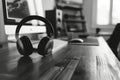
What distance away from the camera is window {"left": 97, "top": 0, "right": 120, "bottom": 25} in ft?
13.0

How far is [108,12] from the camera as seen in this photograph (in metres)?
4.01

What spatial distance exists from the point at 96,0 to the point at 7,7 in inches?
133

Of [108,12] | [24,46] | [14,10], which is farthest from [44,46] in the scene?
[108,12]

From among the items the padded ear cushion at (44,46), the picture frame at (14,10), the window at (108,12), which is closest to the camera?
the padded ear cushion at (44,46)

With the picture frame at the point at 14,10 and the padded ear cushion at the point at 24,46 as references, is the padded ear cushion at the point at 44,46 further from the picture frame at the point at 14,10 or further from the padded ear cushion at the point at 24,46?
the picture frame at the point at 14,10

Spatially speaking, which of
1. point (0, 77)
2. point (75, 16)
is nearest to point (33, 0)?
point (0, 77)

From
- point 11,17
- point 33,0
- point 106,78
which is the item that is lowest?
point 106,78

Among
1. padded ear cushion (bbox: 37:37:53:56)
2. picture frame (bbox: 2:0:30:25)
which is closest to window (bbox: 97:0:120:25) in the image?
picture frame (bbox: 2:0:30:25)

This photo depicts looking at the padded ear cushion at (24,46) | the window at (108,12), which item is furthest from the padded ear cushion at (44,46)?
the window at (108,12)

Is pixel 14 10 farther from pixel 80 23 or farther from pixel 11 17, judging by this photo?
pixel 80 23

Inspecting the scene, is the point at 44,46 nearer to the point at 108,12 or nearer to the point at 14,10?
the point at 14,10

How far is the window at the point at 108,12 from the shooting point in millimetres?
3959

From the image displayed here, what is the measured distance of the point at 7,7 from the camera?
37.3 inches

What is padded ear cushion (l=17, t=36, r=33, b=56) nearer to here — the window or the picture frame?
the picture frame
